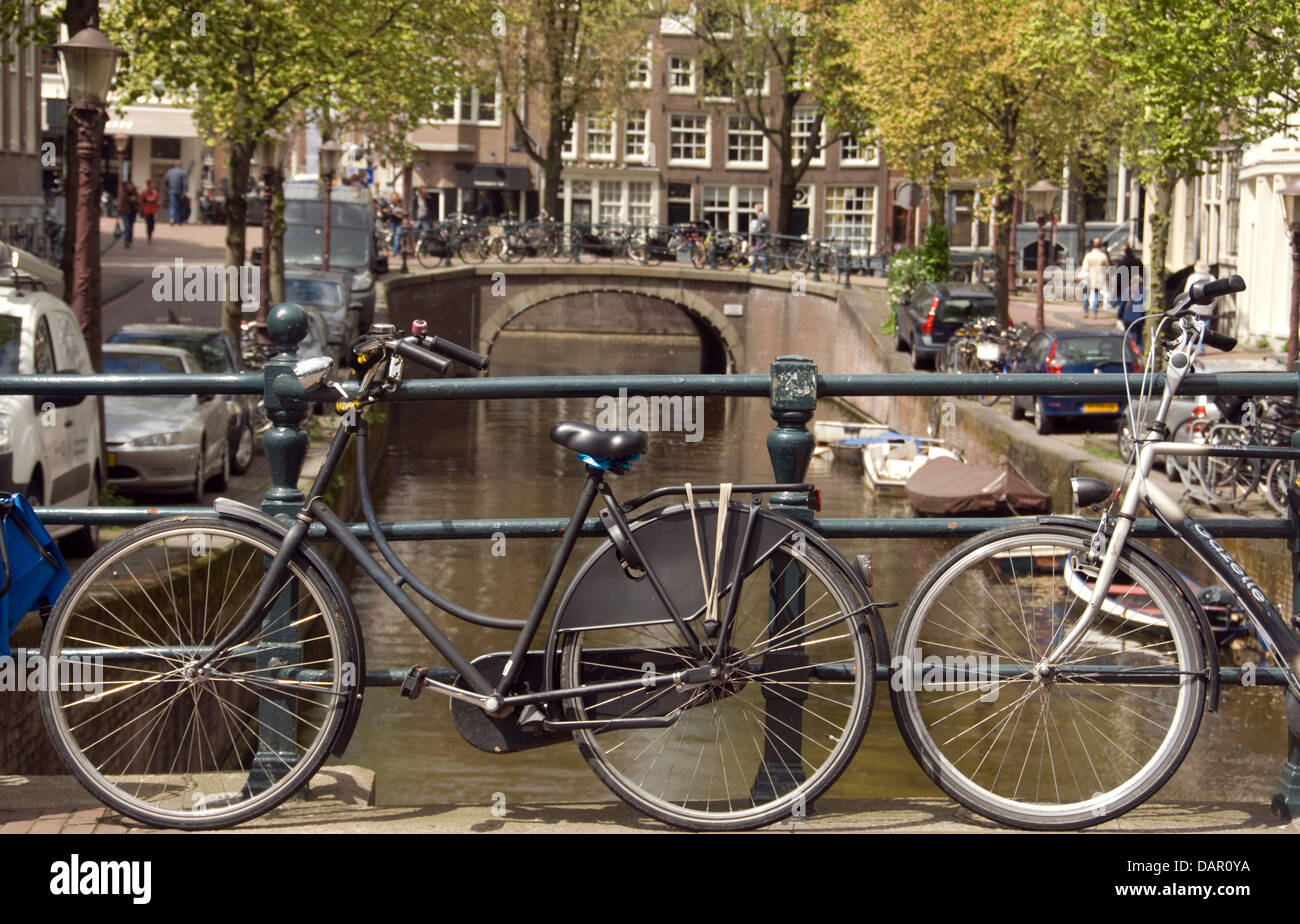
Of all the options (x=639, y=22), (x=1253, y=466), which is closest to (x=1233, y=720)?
(x=1253, y=466)

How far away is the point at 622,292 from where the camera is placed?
153 feet

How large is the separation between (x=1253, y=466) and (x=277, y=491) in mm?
13658

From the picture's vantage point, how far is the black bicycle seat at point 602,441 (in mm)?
3916

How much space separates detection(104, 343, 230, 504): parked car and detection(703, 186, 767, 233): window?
159ft

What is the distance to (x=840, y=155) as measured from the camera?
206 feet

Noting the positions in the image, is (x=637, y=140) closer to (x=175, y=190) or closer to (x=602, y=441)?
(x=175, y=190)

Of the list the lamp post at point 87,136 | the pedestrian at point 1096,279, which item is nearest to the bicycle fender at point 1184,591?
the lamp post at point 87,136

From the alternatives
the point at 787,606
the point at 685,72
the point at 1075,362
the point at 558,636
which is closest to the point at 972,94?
the point at 1075,362

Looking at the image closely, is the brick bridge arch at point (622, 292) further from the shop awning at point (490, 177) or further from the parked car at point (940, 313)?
the shop awning at point (490, 177)

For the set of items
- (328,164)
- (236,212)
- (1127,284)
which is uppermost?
(328,164)

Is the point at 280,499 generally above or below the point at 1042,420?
above

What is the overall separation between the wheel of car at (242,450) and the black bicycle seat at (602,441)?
48.4ft

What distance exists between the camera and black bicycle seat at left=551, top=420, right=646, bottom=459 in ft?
12.8

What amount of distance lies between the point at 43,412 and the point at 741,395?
292 inches
